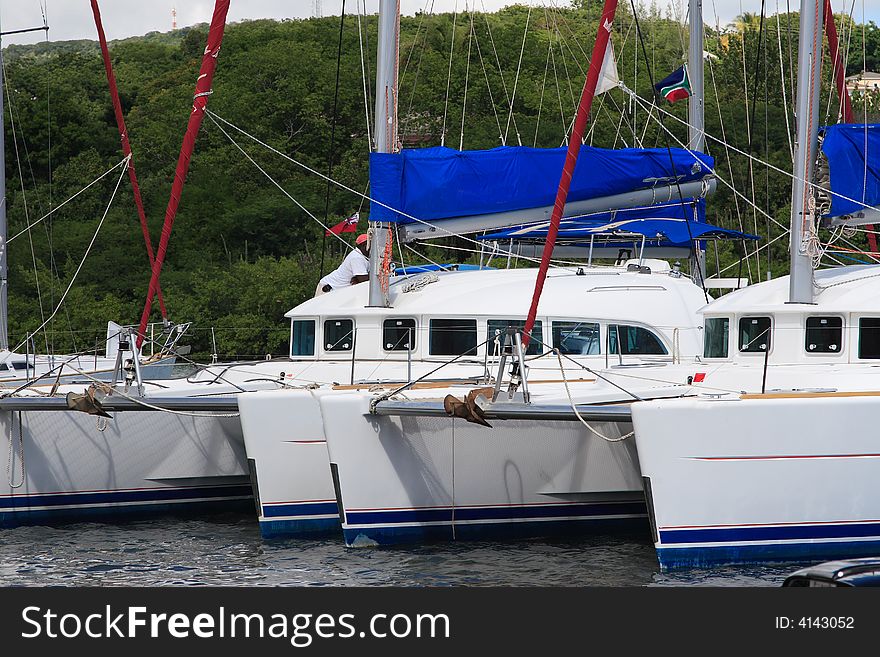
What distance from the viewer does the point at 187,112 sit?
142 feet

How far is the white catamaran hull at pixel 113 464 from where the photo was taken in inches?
510

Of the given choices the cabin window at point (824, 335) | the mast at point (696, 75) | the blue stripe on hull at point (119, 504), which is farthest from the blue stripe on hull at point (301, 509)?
the mast at point (696, 75)

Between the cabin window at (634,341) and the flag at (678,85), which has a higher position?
the flag at (678,85)

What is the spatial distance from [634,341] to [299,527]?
13.7 feet

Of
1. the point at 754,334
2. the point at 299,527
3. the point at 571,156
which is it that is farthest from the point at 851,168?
the point at 299,527

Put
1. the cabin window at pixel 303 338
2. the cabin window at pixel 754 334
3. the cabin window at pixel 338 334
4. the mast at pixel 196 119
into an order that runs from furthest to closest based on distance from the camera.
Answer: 1. the cabin window at pixel 303 338
2. the cabin window at pixel 338 334
3. the mast at pixel 196 119
4. the cabin window at pixel 754 334

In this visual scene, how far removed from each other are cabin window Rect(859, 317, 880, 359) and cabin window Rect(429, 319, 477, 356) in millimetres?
4115

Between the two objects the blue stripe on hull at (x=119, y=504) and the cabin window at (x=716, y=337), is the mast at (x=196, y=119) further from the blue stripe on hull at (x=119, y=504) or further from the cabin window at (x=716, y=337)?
the cabin window at (x=716, y=337)

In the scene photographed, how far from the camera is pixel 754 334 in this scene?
469 inches

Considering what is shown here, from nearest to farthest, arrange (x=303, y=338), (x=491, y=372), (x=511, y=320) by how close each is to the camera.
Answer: (x=491, y=372) → (x=511, y=320) → (x=303, y=338)

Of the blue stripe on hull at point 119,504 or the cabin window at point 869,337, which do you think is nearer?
the cabin window at point 869,337

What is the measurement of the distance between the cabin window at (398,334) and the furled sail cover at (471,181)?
1095 mm

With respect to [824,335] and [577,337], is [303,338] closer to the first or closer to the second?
[577,337]
